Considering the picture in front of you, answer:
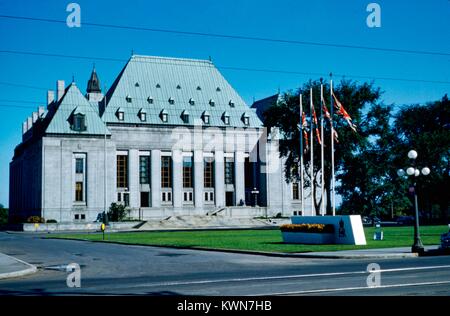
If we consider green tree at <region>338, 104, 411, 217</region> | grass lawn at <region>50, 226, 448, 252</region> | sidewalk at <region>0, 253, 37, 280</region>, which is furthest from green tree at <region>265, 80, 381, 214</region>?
sidewalk at <region>0, 253, 37, 280</region>

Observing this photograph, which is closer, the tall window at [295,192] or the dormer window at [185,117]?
the dormer window at [185,117]

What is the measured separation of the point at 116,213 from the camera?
90.8 m

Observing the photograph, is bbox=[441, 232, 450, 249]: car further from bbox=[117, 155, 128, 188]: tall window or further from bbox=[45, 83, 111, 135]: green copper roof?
bbox=[117, 155, 128, 188]: tall window

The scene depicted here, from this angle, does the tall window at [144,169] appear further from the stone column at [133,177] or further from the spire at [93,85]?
the spire at [93,85]

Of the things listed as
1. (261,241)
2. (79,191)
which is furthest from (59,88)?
(261,241)

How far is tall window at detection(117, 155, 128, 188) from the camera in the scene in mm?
100625

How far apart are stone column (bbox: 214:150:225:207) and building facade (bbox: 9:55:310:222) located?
177 mm

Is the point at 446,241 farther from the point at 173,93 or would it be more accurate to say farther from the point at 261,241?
the point at 173,93

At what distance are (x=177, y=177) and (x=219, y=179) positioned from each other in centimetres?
788

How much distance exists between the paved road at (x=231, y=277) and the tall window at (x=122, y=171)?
236 ft

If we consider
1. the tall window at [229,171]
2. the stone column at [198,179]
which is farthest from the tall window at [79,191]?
the tall window at [229,171]

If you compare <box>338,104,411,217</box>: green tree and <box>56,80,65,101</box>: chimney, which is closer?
<box>338,104,411,217</box>: green tree

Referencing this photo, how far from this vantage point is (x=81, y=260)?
28.6m

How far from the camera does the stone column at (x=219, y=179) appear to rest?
4215 inches
